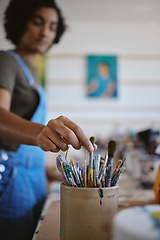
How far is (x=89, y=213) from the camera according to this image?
0.38 metres

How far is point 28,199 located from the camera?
2.76 feet

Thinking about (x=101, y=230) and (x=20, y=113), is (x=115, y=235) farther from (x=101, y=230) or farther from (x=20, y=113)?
(x=20, y=113)

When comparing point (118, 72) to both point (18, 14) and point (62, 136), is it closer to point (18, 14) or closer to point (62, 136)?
point (18, 14)

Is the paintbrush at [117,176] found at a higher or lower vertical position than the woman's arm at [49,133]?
lower

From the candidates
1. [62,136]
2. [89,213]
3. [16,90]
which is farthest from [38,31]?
[89,213]

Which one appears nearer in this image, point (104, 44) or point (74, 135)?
point (74, 135)

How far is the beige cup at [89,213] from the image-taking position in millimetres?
382

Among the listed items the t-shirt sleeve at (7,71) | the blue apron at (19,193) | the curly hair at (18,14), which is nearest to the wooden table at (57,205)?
the blue apron at (19,193)

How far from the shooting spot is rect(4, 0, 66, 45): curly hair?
1.09 m

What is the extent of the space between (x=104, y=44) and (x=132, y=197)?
7.73ft

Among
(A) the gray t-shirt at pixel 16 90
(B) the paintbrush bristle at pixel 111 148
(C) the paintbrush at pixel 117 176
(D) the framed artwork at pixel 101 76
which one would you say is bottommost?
(C) the paintbrush at pixel 117 176

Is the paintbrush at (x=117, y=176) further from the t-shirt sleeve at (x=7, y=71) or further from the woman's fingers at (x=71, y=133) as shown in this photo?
the t-shirt sleeve at (x=7, y=71)

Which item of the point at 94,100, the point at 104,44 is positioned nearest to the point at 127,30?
the point at 104,44

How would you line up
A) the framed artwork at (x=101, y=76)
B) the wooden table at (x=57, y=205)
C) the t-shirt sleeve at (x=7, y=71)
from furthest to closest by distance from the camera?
the framed artwork at (x=101, y=76) → the t-shirt sleeve at (x=7, y=71) → the wooden table at (x=57, y=205)
